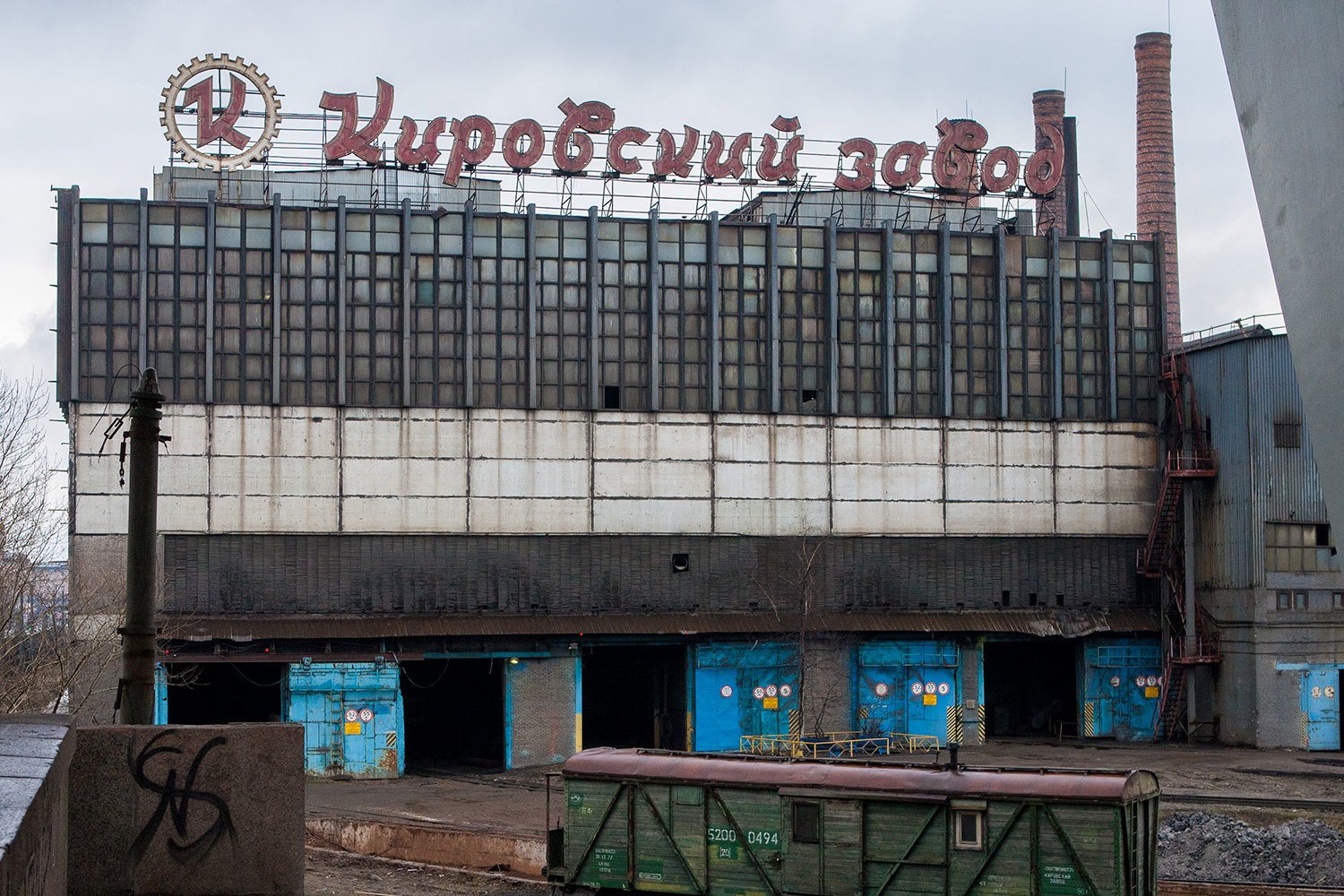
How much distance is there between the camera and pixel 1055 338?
56219 millimetres

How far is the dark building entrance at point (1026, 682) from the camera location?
6053 centimetres

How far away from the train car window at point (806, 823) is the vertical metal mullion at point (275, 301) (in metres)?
29.1

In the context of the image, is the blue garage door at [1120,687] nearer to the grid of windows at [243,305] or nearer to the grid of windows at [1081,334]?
the grid of windows at [1081,334]

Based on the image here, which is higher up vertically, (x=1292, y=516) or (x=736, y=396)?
(x=736, y=396)

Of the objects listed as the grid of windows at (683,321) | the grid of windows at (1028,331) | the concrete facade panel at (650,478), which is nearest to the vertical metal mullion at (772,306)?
the grid of windows at (683,321)

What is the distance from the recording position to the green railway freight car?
24641 millimetres

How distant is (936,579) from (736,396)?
993 cm

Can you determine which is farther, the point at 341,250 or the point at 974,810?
the point at 341,250

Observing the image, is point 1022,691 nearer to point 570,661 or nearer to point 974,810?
point 570,661

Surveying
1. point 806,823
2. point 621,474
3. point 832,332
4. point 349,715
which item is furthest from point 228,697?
point 806,823

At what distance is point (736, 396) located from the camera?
5381 centimetres

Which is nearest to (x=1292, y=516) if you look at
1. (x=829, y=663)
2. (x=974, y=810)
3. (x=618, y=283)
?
(x=829, y=663)

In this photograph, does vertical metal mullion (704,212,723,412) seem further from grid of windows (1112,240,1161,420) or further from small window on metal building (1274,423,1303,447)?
small window on metal building (1274,423,1303,447)

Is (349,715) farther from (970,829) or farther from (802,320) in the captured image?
(970,829)
